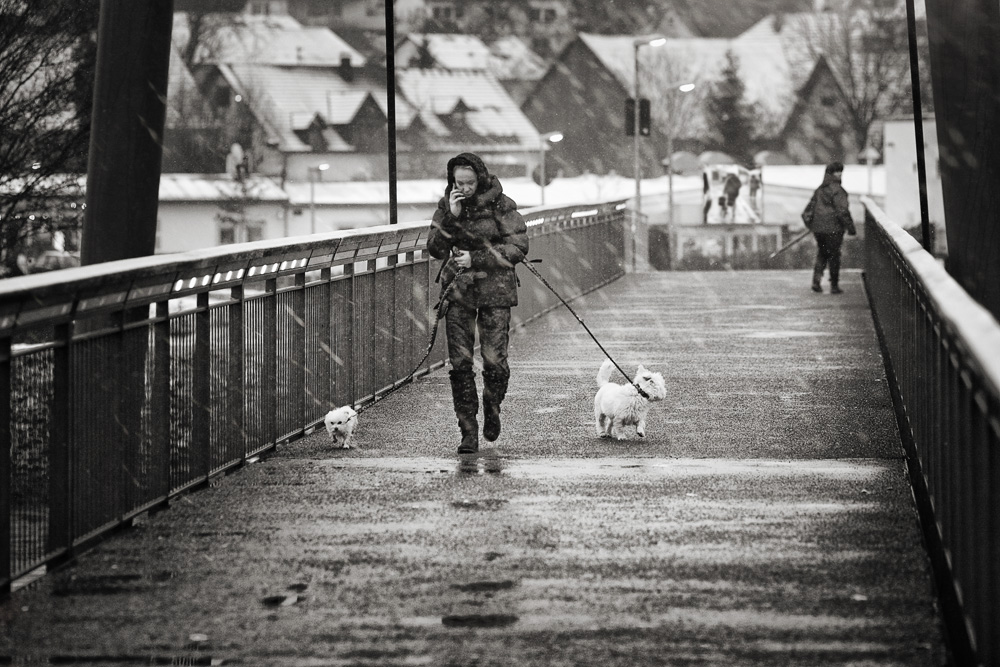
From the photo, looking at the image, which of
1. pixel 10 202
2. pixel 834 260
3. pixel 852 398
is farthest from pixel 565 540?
pixel 10 202

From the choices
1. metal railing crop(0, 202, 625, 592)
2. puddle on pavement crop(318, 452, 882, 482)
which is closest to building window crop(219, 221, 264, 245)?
metal railing crop(0, 202, 625, 592)

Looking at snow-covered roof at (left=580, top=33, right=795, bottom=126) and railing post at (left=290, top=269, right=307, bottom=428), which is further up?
snow-covered roof at (left=580, top=33, right=795, bottom=126)

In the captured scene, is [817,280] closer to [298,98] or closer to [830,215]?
[830,215]

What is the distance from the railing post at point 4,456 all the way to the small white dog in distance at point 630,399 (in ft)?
17.2

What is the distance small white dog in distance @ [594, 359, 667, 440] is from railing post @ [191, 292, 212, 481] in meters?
2.94

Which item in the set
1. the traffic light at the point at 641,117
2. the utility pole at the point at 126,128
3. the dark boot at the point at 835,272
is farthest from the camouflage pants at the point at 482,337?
the traffic light at the point at 641,117

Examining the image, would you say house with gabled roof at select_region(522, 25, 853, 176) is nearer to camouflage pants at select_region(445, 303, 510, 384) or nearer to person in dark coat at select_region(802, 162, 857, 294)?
person in dark coat at select_region(802, 162, 857, 294)

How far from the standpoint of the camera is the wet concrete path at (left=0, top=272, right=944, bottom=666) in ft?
19.8

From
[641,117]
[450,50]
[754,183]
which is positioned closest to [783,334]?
[641,117]

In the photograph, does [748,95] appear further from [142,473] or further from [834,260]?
[142,473]

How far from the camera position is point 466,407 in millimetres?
10852

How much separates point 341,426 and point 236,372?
1.18 meters

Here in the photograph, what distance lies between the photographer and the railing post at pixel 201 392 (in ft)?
30.4

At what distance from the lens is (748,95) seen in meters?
110
